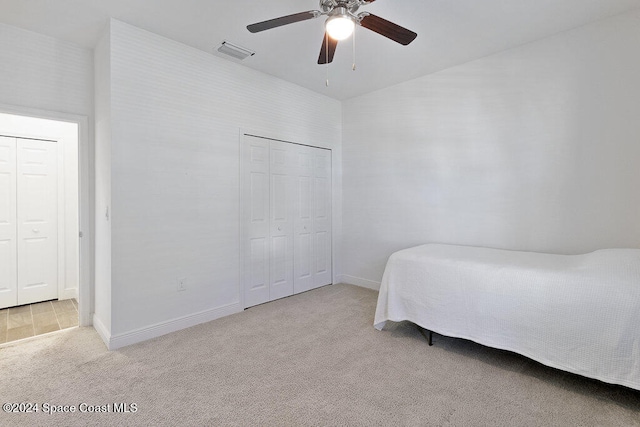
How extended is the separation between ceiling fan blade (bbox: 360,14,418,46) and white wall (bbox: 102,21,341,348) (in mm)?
1847

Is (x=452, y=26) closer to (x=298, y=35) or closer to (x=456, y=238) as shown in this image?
(x=298, y=35)

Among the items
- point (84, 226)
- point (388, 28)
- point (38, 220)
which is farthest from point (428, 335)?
point (38, 220)

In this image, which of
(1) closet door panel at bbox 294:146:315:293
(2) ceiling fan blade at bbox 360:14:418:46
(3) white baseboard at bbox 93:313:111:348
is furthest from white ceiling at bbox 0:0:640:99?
(3) white baseboard at bbox 93:313:111:348

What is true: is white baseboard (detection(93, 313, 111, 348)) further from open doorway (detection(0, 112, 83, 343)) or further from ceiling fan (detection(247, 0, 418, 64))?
ceiling fan (detection(247, 0, 418, 64))

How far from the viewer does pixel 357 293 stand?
4105 millimetres

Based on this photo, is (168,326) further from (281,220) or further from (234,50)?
(234,50)

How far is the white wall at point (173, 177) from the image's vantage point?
2637 mm

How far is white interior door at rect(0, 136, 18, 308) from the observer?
11.6 feet

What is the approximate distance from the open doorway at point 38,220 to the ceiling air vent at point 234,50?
1979mm

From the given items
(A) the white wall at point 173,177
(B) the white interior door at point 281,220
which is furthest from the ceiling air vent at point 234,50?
(B) the white interior door at point 281,220

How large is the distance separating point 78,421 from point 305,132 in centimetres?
354

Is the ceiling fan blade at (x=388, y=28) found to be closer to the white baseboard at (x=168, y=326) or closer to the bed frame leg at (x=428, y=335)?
the bed frame leg at (x=428, y=335)

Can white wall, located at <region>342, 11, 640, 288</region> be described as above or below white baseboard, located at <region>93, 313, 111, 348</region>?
above

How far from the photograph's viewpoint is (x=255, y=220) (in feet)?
11.9
